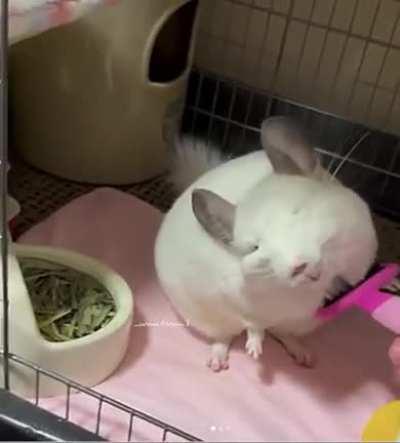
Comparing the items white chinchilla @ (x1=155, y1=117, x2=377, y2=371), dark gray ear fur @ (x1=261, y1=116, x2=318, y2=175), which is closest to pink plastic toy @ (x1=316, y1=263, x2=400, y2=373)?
white chinchilla @ (x1=155, y1=117, x2=377, y2=371)

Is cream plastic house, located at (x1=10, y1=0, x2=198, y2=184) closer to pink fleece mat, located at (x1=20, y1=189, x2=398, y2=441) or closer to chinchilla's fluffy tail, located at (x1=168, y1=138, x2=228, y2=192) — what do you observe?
chinchilla's fluffy tail, located at (x1=168, y1=138, x2=228, y2=192)

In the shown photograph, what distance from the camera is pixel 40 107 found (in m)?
1.48

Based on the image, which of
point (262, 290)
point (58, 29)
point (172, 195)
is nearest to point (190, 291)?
point (262, 290)

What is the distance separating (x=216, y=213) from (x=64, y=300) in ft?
0.83

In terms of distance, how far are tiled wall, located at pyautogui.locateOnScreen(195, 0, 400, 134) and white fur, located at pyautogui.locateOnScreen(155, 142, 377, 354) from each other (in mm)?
410

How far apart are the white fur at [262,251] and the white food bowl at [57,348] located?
9 cm

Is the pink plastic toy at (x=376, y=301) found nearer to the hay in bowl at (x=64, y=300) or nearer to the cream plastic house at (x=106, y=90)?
the hay in bowl at (x=64, y=300)

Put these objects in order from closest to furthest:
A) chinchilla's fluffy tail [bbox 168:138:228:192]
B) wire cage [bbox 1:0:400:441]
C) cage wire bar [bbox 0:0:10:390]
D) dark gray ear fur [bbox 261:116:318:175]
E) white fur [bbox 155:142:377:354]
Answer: cage wire bar [bbox 0:0:10:390] → white fur [bbox 155:142:377:354] → dark gray ear fur [bbox 261:116:318:175] → chinchilla's fluffy tail [bbox 168:138:228:192] → wire cage [bbox 1:0:400:441]

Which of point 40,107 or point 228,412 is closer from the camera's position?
point 228,412

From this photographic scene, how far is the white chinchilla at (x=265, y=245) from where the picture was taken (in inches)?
40.1

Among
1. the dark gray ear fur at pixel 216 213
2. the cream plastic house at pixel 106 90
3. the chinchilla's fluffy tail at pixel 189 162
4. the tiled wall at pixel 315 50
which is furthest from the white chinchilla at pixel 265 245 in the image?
the tiled wall at pixel 315 50

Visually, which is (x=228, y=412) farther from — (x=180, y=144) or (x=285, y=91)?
(x=285, y=91)

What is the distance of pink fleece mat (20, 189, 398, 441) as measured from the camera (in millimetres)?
1093

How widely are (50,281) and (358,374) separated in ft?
1.40
